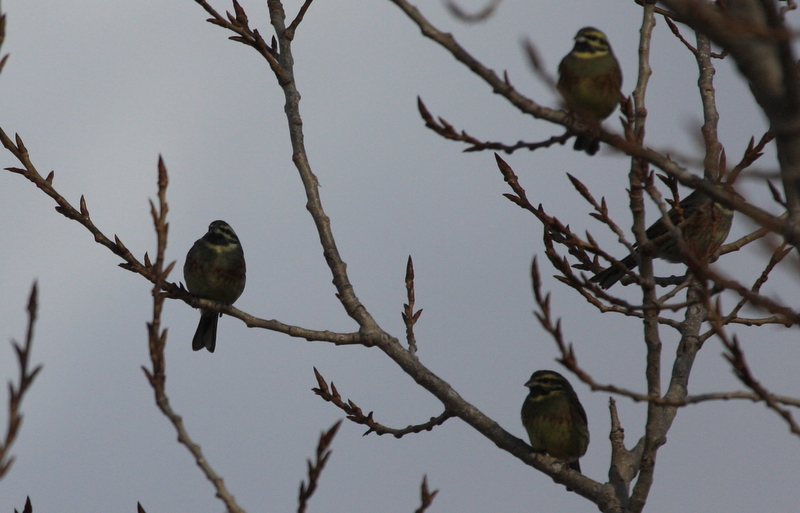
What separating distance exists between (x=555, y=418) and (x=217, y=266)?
3910 millimetres

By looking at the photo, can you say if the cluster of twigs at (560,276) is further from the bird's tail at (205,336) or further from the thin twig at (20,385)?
the bird's tail at (205,336)

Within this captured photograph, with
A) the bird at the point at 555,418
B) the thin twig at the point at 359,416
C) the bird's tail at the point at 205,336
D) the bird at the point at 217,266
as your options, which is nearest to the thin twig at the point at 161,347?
the thin twig at the point at 359,416

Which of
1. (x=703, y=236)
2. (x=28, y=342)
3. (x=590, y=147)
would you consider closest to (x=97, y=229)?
(x=590, y=147)

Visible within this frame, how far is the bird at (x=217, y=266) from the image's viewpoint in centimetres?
902

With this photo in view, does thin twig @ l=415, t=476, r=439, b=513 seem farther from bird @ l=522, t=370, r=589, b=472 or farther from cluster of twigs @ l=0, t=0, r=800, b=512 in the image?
bird @ l=522, t=370, r=589, b=472

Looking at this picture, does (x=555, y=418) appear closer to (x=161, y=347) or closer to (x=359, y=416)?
(x=359, y=416)

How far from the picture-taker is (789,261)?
2479 millimetres

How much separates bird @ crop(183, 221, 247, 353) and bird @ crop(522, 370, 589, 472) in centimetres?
344

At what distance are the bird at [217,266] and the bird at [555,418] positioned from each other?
344 centimetres

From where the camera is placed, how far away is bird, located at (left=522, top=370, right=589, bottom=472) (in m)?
6.80

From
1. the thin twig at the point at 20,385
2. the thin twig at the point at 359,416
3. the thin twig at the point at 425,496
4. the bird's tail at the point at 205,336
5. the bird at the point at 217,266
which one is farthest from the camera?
the bird's tail at the point at 205,336

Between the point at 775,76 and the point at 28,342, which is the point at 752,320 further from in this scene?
the point at 28,342

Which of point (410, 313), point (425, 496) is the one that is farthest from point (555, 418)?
point (425, 496)

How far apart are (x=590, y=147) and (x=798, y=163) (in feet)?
6.76
